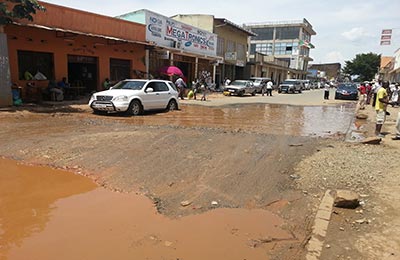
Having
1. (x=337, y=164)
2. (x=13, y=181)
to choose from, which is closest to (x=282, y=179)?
(x=337, y=164)

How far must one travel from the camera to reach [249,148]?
822 centimetres

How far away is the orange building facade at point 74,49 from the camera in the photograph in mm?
16156

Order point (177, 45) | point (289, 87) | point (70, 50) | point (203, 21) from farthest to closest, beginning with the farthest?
point (289, 87)
point (203, 21)
point (177, 45)
point (70, 50)

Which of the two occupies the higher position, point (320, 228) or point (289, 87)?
point (289, 87)

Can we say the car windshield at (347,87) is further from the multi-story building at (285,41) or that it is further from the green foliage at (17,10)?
the multi-story building at (285,41)

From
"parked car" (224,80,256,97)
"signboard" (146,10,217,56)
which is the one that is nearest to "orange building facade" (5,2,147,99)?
"signboard" (146,10,217,56)

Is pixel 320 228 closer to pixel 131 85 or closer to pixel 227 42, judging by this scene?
pixel 131 85

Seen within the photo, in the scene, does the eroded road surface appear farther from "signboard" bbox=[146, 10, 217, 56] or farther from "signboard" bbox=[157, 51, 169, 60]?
"signboard" bbox=[157, 51, 169, 60]

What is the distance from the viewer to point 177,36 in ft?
90.2

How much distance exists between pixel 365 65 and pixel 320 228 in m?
100

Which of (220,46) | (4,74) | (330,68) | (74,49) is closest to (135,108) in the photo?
(4,74)

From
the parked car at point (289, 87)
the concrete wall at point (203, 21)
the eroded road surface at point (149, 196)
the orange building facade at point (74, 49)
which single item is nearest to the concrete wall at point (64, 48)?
the orange building facade at point (74, 49)

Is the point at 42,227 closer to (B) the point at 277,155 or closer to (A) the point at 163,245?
(A) the point at 163,245

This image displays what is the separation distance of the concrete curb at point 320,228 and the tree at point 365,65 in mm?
96552
